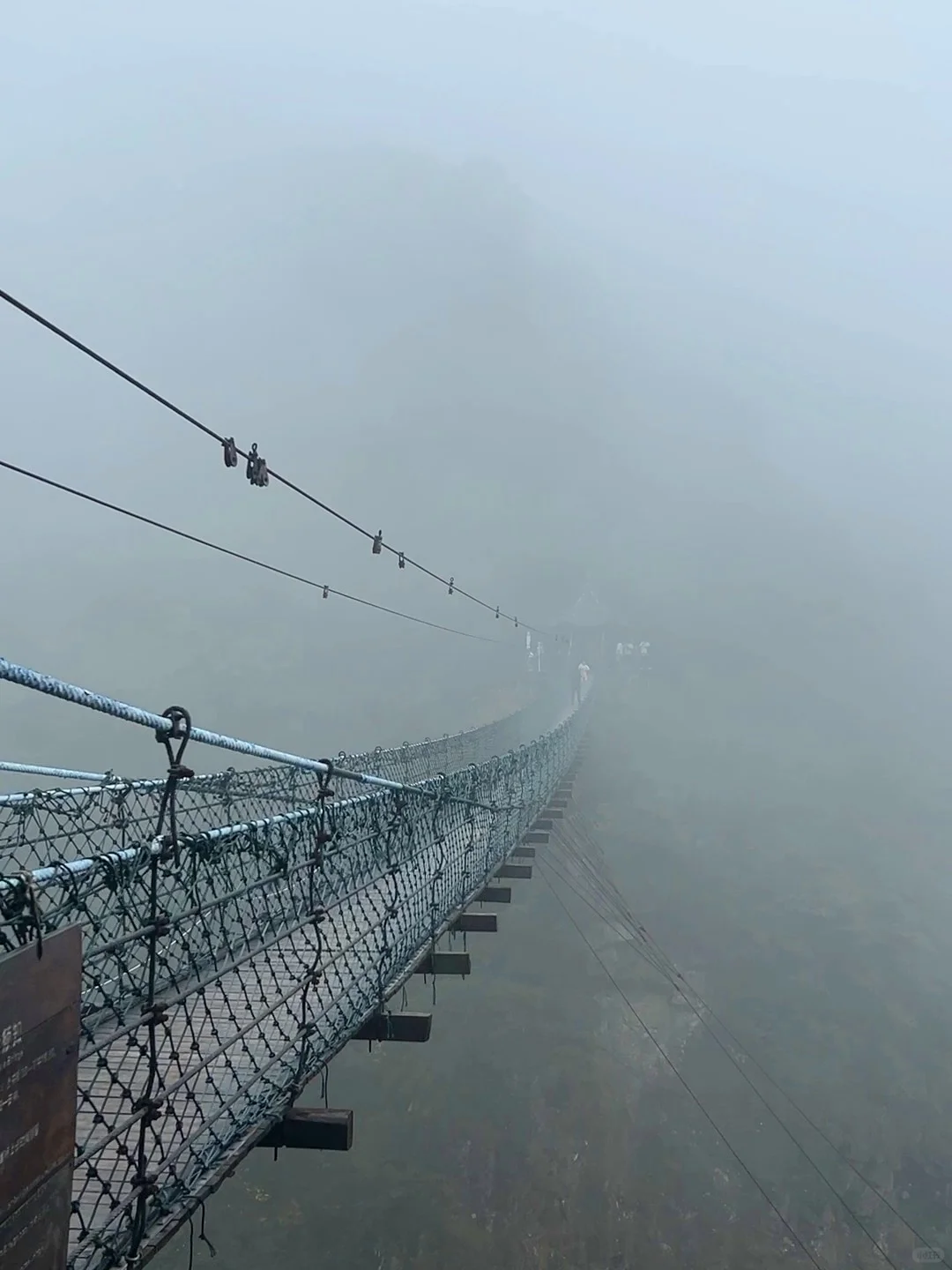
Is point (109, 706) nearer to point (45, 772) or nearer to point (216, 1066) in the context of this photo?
point (216, 1066)

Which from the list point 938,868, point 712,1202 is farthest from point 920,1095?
point 938,868

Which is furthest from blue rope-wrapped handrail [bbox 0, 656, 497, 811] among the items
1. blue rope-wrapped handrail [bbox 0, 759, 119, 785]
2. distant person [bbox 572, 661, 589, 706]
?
distant person [bbox 572, 661, 589, 706]

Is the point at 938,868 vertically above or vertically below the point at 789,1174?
above

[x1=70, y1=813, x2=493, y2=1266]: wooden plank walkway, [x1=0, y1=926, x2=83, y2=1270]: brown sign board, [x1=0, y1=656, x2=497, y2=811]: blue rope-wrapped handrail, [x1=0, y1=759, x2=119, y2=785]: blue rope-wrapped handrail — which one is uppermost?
[x1=0, y1=656, x2=497, y2=811]: blue rope-wrapped handrail

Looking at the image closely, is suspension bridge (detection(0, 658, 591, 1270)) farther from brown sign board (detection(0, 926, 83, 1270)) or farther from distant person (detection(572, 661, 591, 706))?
distant person (detection(572, 661, 591, 706))

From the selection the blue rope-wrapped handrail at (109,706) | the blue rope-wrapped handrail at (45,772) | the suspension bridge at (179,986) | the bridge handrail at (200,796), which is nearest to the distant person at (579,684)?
the bridge handrail at (200,796)

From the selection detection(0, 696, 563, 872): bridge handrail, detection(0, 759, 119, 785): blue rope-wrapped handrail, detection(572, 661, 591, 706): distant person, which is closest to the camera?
detection(0, 759, 119, 785): blue rope-wrapped handrail

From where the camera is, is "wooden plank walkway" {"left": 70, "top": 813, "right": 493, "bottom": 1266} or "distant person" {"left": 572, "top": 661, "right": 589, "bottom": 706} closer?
"wooden plank walkway" {"left": 70, "top": 813, "right": 493, "bottom": 1266}

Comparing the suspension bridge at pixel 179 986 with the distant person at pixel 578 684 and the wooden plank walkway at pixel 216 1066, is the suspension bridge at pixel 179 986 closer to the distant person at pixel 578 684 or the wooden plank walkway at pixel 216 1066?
the wooden plank walkway at pixel 216 1066

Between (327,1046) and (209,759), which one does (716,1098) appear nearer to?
(327,1046)
